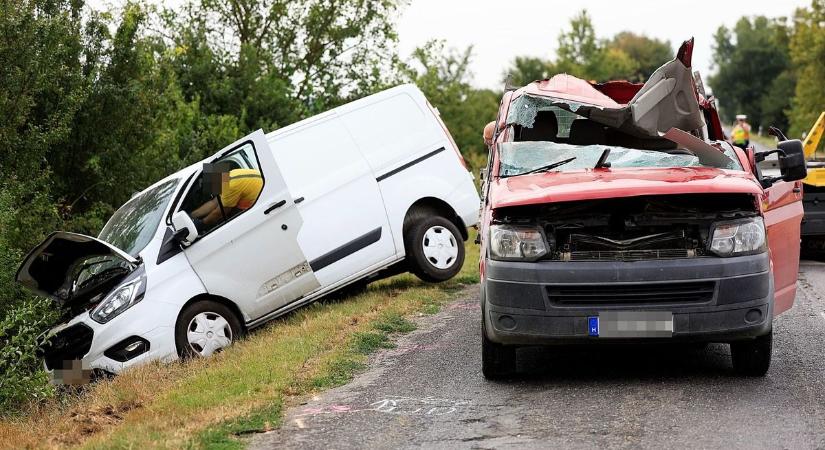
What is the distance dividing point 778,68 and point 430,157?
4348 inches

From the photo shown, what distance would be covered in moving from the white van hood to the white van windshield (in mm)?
250

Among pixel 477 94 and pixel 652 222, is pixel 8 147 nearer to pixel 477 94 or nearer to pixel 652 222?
pixel 652 222

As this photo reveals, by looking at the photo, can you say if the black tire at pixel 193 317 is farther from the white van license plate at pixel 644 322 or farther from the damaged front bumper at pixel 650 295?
the white van license plate at pixel 644 322

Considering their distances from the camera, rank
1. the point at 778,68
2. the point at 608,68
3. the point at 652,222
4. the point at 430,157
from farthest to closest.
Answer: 1. the point at 778,68
2. the point at 608,68
3. the point at 430,157
4. the point at 652,222

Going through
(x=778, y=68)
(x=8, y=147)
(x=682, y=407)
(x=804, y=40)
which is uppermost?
(x=8, y=147)

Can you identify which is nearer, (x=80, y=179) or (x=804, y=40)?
(x=80, y=179)

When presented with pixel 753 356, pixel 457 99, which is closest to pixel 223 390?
pixel 753 356

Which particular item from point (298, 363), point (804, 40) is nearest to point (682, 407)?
point (298, 363)

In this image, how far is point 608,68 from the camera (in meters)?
63.9

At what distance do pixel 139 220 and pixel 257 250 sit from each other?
1.22m

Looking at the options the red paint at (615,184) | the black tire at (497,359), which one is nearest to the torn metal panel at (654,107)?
the red paint at (615,184)

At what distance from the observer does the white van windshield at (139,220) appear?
34.0ft

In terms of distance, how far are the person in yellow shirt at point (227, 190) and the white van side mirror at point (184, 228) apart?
398 mm

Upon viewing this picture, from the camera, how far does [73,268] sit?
10258 millimetres
